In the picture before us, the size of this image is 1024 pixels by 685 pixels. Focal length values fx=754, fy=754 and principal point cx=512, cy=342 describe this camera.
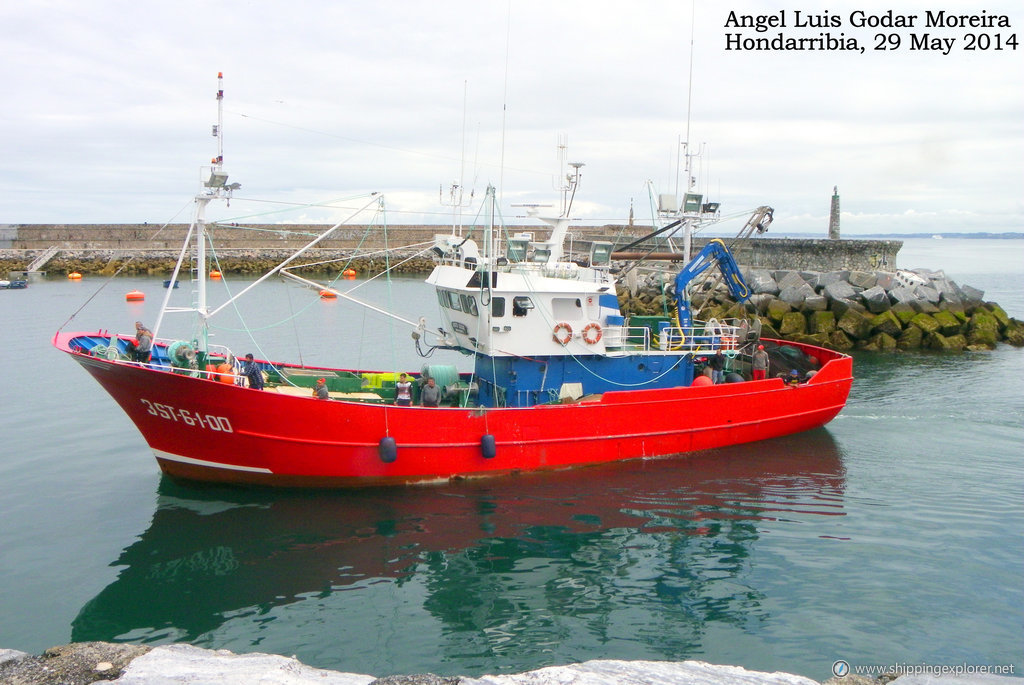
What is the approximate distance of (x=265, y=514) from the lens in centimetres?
1164

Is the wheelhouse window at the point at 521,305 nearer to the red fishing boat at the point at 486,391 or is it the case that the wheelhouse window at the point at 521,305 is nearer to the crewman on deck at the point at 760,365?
the red fishing boat at the point at 486,391

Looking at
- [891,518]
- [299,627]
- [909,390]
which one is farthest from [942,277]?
[299,627]

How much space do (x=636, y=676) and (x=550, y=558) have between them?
498cm

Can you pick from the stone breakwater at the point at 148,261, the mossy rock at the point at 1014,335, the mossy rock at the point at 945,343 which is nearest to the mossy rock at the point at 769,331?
the mossy rock at the point at 945,343

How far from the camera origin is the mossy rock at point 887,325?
2719 cm

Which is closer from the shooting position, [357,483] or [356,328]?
[357,483]

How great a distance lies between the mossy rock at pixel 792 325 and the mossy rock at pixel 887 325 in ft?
7.92

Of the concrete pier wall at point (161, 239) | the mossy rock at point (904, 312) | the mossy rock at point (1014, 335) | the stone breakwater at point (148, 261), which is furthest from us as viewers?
the concrete pier wall at point (161, 239)

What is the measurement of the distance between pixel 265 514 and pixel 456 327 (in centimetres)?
500

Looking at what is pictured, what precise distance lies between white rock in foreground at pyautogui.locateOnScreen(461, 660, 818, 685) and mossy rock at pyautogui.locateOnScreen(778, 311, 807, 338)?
23.0 metres

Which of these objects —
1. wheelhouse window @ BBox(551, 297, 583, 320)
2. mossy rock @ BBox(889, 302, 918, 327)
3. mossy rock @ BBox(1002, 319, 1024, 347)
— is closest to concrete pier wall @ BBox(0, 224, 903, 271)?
mossy rock @ BBox(889, 302, 918, 327)

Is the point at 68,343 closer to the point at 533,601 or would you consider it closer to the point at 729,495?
the point at 533,601

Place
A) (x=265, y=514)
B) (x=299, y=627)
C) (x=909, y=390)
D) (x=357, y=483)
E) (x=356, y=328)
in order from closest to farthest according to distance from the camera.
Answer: (x=299, y=627), (x=265, y=514), (x=357, y=483), (x=909, y=390), (x=356, y=328)

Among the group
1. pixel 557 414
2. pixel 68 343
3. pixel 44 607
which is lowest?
pixel 44 607
